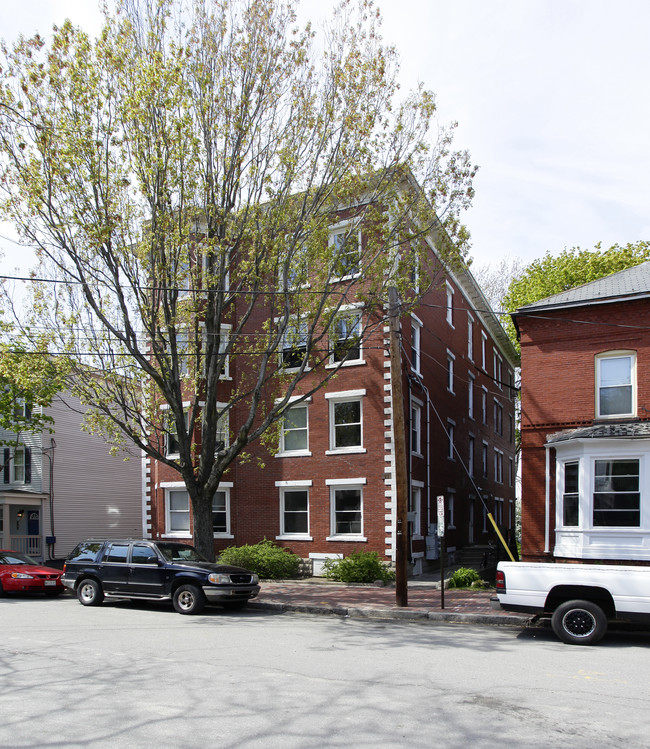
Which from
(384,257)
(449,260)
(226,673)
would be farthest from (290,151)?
Result: (226,673)

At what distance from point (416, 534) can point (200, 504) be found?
328 inches

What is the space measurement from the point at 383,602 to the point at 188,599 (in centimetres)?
460

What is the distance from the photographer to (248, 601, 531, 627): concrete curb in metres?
14.1

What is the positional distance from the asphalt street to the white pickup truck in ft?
1.41

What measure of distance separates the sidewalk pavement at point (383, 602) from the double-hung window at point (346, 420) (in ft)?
14.9

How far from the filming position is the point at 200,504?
18484mm

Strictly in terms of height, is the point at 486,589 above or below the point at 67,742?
below

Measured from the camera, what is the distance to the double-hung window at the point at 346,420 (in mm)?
23406

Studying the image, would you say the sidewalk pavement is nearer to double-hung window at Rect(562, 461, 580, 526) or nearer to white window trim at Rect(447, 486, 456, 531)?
double-hung window at Rect(562, 461, 580, 526)

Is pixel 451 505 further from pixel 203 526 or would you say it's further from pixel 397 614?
Answer: pixel 397 614

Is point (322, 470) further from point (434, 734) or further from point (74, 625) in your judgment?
point (434, 734)

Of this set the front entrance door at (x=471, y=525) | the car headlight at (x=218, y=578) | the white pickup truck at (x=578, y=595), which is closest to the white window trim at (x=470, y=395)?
the front entrance door at (x=471, y=525)

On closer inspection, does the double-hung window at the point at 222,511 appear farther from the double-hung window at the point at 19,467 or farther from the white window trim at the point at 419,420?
the double-hung window at the point at 19,467

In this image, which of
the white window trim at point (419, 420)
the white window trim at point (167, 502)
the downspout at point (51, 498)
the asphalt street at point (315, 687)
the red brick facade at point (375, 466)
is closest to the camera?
the asphalt street at point (315, 687)
